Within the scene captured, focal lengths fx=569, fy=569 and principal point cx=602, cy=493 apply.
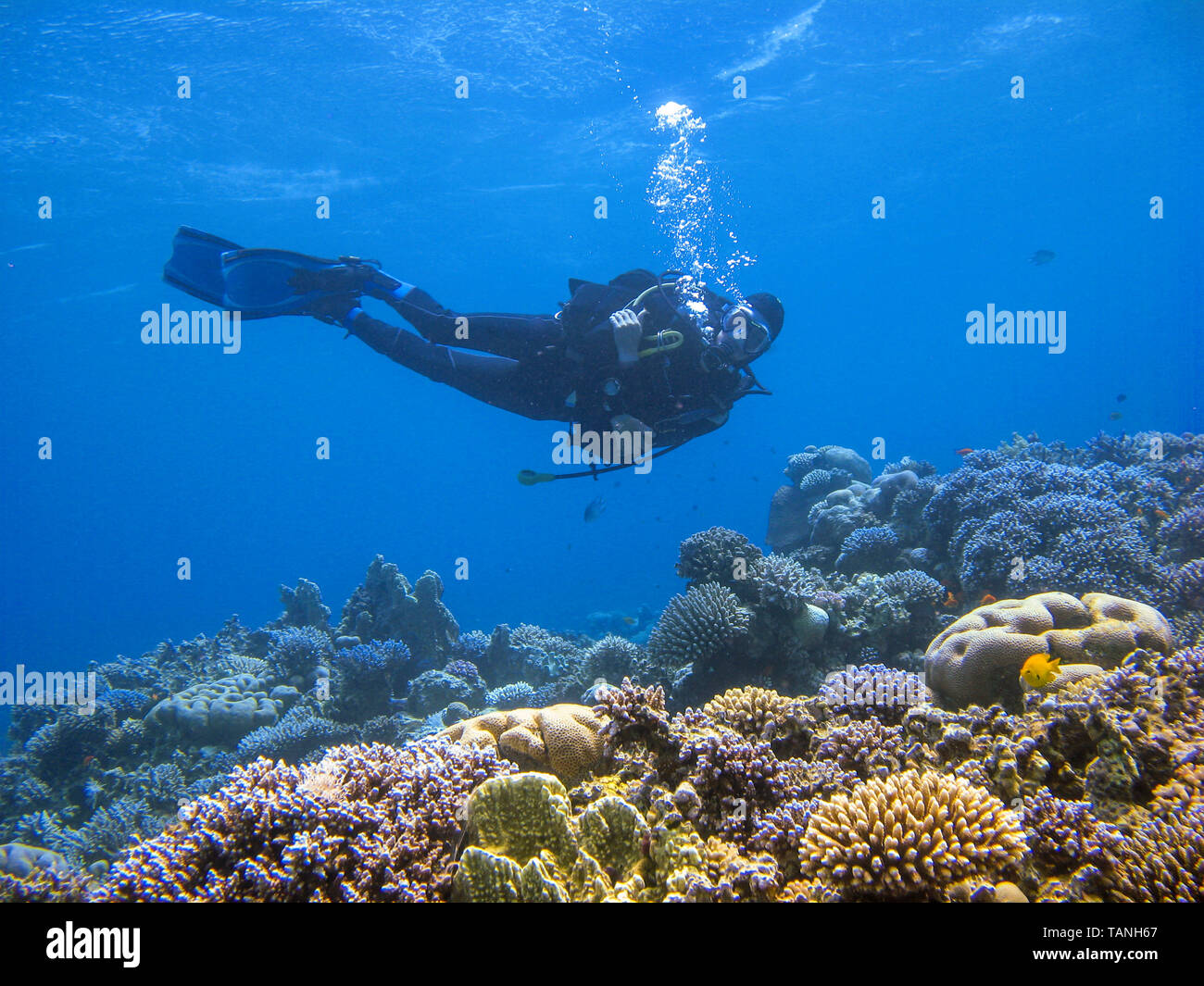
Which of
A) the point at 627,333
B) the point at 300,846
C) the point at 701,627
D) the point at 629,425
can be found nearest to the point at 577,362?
the point at 627,333

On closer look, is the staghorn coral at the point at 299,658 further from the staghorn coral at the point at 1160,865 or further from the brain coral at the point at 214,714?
the staghorn coral at the point at 1160,865

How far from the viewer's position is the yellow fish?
4.02 metres

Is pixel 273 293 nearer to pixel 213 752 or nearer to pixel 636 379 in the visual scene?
pixel 636 379

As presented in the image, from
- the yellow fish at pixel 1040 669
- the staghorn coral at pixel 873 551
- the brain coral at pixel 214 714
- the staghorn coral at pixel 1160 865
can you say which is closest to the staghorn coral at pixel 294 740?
the brain coral at pixel 214 714

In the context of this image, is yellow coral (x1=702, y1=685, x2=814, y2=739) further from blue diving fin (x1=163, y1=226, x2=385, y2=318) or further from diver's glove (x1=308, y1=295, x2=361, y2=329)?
blue diving fin (x1=163, y1=226, x2=385, y2=318)

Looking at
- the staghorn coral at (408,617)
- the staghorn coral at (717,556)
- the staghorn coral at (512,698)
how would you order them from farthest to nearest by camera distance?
1. the staghorn coral at (408,617)
2. the staghorn coral at (512,698)
3. the staghorn coral at (717,556)

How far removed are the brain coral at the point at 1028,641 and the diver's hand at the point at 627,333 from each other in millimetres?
5149

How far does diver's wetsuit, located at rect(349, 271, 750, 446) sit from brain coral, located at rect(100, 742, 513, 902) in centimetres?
612

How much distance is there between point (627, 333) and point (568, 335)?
1.22m

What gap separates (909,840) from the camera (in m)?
2.42

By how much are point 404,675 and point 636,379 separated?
6790mm

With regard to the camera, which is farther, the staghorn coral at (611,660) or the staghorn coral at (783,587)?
the staghorn coral at (611,660)

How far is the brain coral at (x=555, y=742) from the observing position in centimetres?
390
